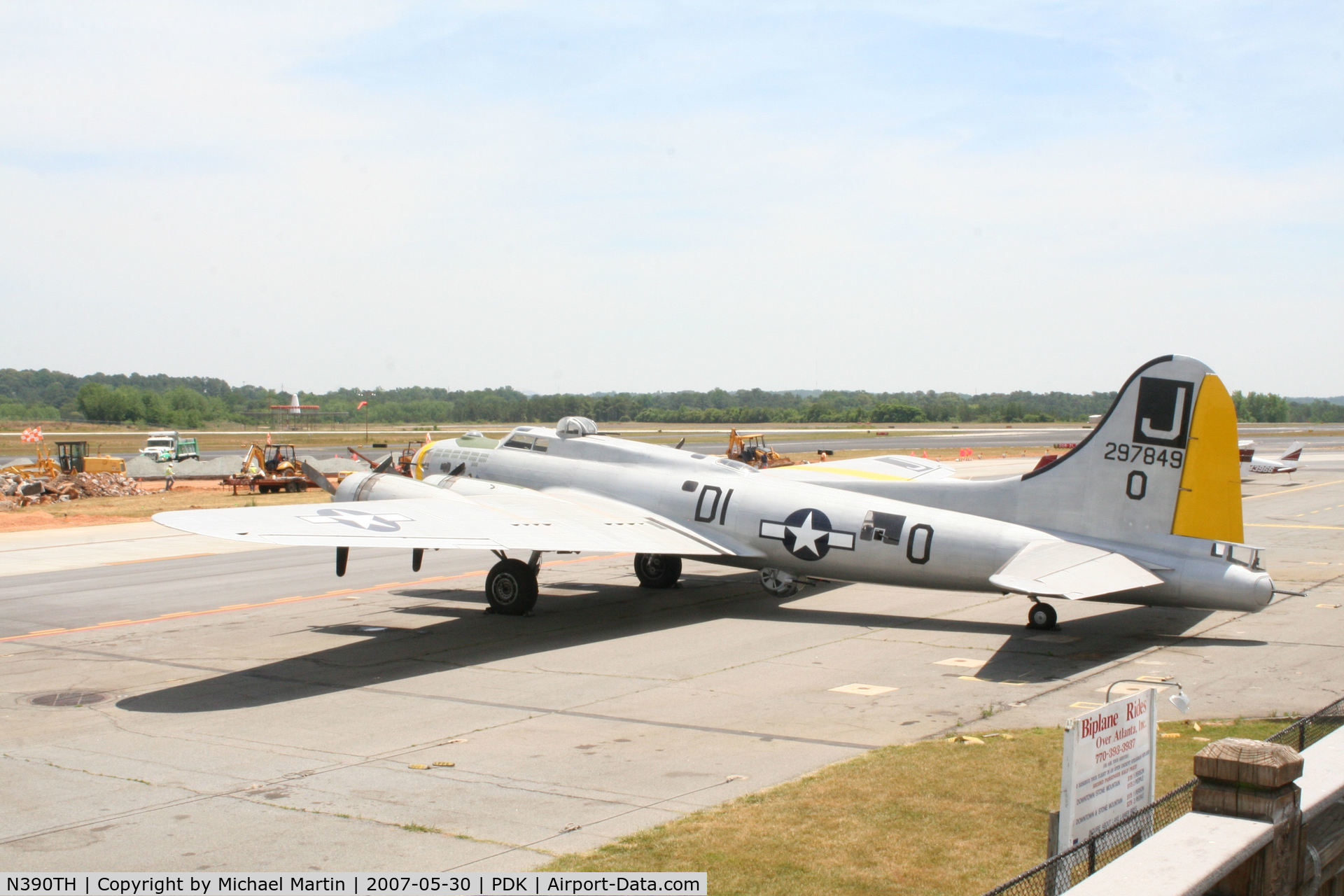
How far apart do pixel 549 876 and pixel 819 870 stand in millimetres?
2068

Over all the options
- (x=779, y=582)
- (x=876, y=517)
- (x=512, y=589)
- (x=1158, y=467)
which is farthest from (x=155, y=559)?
(x=1158, y=467)

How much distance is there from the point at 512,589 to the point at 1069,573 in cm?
1055

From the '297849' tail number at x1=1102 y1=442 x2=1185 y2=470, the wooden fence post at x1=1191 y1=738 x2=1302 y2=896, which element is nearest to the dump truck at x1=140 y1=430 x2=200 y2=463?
the '297849' tail number at x1=1102 y1=442 x2=1185 y2=470

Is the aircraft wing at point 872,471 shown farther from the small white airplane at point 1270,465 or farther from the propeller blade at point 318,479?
the small white airplane at point 1270,465

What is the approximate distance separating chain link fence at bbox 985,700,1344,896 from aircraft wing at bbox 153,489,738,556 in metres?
12.3

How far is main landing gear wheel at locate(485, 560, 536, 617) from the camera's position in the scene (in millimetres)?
21047

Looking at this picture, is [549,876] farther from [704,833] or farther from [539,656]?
[539,656]

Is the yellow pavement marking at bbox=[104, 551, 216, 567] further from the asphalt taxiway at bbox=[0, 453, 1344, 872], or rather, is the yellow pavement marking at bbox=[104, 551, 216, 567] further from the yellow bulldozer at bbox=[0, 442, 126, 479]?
the yellow bulldozer at bbox=[0, 442, 126, 479]

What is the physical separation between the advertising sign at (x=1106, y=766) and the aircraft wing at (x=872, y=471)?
17.3m

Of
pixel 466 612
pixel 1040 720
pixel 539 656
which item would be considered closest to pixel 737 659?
pixel 539 656

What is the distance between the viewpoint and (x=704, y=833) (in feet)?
29.3

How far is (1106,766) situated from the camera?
259 inches

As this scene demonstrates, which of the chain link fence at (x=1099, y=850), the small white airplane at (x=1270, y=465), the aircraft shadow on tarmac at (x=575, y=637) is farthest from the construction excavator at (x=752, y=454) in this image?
the chain link fence at (x=1099, y=850)

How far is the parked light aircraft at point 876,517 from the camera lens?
16.6 meters
